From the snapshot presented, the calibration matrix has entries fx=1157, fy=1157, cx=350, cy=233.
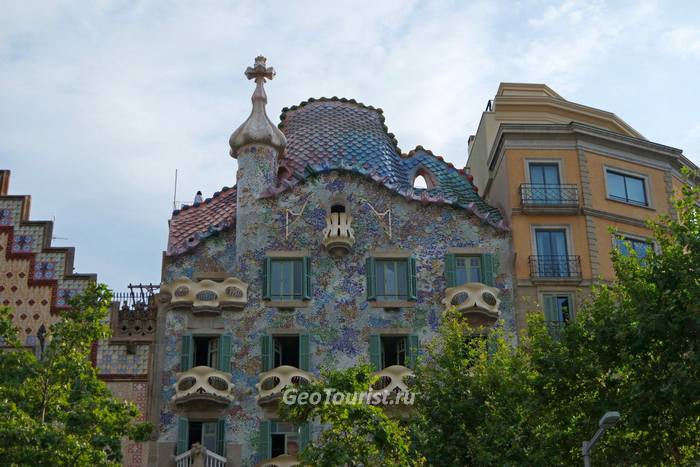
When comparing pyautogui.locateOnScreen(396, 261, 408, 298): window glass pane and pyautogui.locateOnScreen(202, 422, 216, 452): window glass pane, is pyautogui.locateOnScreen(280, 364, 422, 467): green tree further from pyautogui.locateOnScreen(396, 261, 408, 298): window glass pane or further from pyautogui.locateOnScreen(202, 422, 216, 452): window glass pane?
pyautogui.locateOnScreen(396, 261, 408, 298): window glass pane

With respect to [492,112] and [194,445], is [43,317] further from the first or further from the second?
[492,112]

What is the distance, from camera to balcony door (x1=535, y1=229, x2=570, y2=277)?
3378cm

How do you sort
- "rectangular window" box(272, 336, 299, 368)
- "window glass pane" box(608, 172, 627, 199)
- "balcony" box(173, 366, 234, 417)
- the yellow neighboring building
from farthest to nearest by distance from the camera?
"window glass pane" box(608, 172, 627, 199)
the yellow neighboring building
"rectangular window" box(272, 336, 299, 368)
"balcony" box(173, 366, 234, 417)

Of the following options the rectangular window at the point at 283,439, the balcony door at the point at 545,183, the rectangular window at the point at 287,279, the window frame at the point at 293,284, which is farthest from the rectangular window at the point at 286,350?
the balcony door at the point at 545,183

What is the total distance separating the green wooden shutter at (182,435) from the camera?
101 feet

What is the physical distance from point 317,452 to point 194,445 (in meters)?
6.58

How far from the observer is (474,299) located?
107 ft

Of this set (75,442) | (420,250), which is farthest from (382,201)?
(75,442)

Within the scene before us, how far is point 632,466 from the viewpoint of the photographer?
2523cm

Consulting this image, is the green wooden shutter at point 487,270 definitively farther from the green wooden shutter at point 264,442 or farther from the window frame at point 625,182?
the green wooden shutter at point 264,442

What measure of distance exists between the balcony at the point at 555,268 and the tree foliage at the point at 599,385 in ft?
19.2

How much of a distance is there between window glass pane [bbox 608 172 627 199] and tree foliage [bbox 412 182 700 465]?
888cm

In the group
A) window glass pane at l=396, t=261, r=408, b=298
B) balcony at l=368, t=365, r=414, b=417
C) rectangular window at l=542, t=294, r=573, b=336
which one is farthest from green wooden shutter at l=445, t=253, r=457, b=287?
balcony at l=368, t=365, r=414, b=417

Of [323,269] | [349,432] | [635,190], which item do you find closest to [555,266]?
[635,190]
